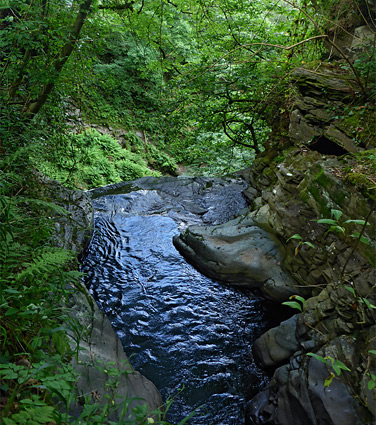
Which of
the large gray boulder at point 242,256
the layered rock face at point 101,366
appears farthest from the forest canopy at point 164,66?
the large gray boulder at point 242,256

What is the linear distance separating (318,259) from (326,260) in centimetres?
14

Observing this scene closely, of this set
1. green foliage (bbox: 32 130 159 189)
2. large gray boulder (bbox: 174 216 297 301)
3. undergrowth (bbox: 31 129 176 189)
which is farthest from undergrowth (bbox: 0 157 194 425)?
green foliage (bbox: 32 130 159 189)

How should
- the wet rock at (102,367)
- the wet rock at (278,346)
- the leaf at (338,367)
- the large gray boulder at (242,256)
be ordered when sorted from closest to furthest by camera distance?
the leaf at (338,367), the wet rock at (102,367), the wet rock at (278,346), the large gray boulder at (242,256)

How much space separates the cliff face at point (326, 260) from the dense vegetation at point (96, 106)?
0.68 metres

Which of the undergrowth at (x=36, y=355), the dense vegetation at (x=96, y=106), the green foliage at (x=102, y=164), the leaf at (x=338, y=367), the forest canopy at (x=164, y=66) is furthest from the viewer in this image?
the green foliage at (x=102, y=164)

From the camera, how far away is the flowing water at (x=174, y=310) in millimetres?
3818

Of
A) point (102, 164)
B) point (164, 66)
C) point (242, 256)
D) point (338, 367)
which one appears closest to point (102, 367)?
point (338, 367)

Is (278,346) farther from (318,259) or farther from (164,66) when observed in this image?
(164,66)

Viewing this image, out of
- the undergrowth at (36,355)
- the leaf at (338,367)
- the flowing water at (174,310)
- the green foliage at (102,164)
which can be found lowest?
the flowing water at (174,310)

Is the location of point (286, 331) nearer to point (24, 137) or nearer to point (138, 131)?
point (24, 137)

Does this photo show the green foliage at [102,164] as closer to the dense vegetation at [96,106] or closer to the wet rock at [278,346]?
the dense vegetation at [96,106]

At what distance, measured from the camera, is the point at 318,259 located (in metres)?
4.68

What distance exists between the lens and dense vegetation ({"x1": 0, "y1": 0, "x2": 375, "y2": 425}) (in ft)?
6.93

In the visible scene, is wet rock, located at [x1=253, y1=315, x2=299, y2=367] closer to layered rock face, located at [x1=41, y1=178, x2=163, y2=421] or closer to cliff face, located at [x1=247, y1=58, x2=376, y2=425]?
cliff face, located at [x1=247, y1=58, x2=376, y2=425]
